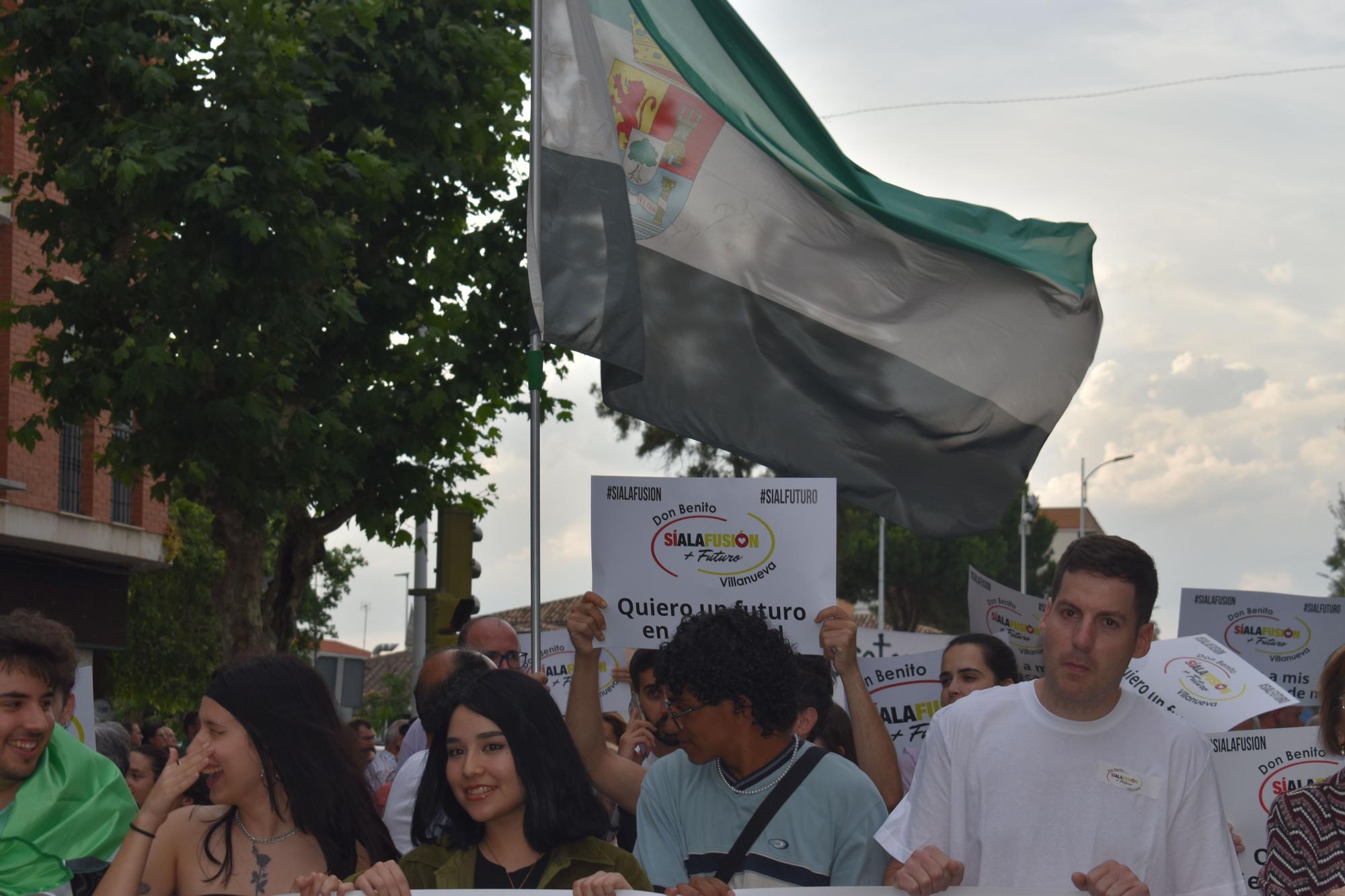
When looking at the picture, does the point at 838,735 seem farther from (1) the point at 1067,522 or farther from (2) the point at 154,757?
(1) the point at 1067,522

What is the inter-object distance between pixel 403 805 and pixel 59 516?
21539 mm

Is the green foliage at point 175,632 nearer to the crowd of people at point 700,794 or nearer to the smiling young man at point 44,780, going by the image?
the smiling young man at point 44,780

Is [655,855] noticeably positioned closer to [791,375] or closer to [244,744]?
[244,744]

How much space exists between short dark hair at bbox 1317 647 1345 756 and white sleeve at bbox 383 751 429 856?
2717 mm

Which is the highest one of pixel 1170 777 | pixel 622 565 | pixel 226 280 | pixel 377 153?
pixel 377 153

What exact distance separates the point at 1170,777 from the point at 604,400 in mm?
4186

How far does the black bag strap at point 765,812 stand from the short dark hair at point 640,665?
1.97 meters

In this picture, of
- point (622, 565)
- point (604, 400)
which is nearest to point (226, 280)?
point (604, 400)

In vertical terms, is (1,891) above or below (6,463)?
below

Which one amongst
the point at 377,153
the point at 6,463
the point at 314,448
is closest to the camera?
the point at 314,448

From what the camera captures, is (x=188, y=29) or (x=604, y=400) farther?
(x=188, y=29)

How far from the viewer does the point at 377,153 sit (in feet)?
51.2

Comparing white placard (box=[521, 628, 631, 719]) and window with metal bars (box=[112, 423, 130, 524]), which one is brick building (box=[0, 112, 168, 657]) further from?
white placard (box=[521, 628, 631, 719])

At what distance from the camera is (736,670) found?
4.32 meters
